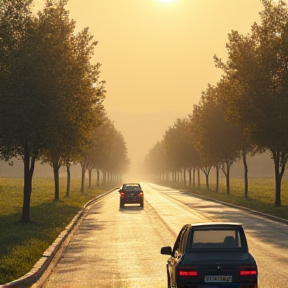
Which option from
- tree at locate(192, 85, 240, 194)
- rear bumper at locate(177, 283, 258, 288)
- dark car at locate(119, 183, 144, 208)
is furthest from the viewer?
tree at locate(192, 85, 240, 194)

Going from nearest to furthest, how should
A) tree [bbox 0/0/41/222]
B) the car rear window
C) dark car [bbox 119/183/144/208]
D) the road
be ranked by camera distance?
1. the road
2. tree [bbox 0/0/41/222]
3. dark car [bbox 119/183/144/208]
4. the car rear window

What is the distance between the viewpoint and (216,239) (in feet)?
39.8

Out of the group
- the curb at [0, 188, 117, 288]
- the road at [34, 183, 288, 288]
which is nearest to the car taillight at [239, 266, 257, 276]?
the road at [34, 183, 288, 288]

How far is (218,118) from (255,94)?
2664cm

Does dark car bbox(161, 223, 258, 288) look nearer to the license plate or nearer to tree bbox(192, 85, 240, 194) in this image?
the license plate

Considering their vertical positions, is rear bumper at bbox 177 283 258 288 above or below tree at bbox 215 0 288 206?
below

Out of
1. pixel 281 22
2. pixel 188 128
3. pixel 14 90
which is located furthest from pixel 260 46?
pixel 188 128

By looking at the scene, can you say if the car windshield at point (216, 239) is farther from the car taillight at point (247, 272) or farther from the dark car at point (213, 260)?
the car taillight at point (247, 272)

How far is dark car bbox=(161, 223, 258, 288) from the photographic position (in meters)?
11.1

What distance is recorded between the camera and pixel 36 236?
1008 inches

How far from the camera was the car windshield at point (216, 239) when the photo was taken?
1193cm

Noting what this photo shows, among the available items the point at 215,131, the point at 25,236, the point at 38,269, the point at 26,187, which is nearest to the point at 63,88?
the point at 26,187

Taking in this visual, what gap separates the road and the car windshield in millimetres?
3333

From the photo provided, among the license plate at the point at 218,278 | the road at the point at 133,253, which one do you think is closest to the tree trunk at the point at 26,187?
the road at the point at 133,253
